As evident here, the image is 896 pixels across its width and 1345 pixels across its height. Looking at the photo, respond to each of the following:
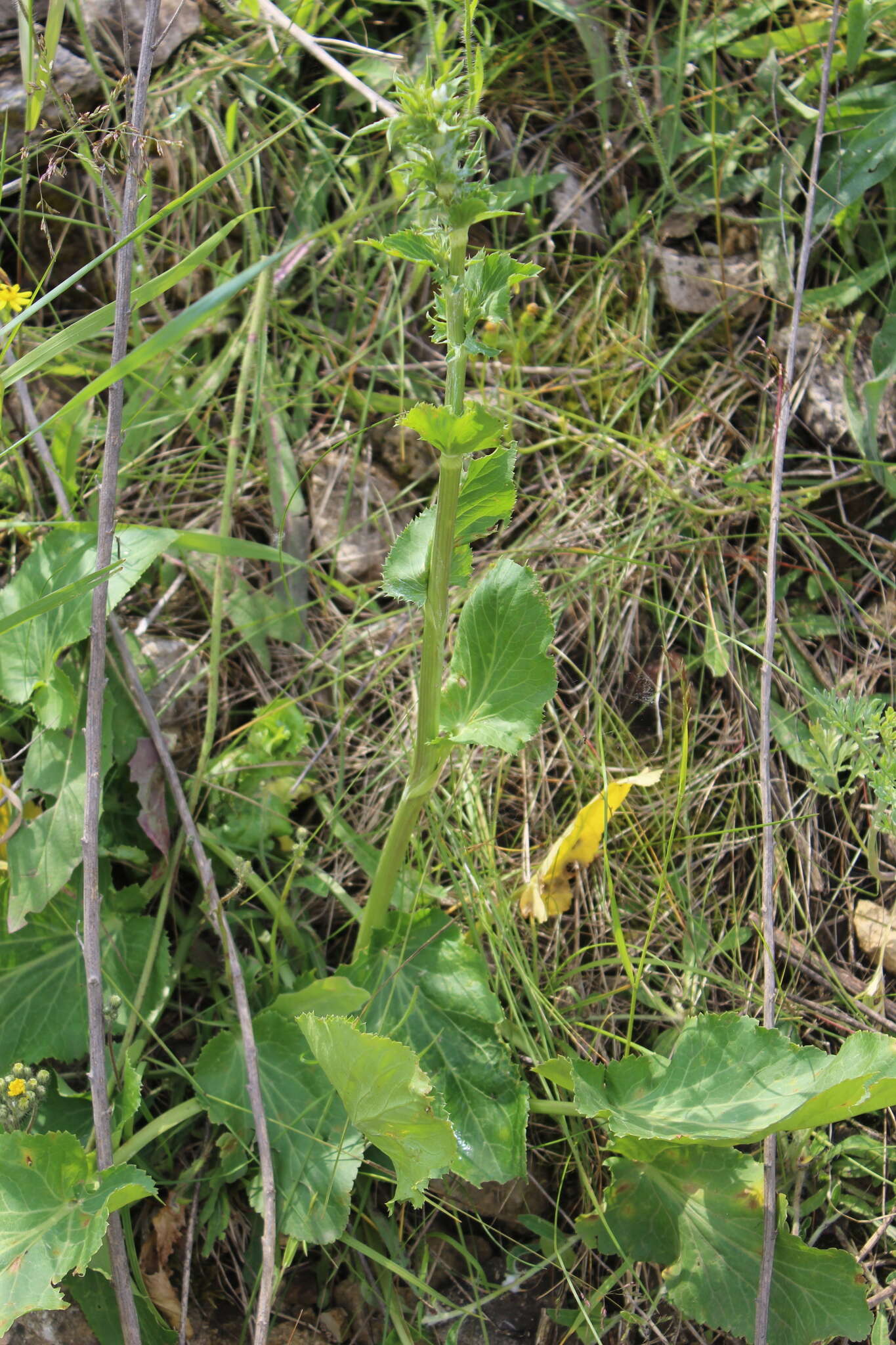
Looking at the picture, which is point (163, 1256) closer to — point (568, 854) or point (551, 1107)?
point (551, 1107)

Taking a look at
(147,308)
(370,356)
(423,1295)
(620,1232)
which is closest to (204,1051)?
A: (423,1295)

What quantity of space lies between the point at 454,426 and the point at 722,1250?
4.80ft

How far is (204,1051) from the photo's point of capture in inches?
73.6

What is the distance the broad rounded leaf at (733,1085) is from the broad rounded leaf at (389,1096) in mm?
278

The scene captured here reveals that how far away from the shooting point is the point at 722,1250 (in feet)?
5.70

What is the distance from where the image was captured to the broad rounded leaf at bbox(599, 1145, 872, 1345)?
166 cm

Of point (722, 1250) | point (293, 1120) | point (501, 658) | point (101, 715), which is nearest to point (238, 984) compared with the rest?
point (293, 1120)

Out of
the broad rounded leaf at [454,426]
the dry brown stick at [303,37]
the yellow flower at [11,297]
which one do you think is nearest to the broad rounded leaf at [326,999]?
the broad rounded leaf at [454,426]

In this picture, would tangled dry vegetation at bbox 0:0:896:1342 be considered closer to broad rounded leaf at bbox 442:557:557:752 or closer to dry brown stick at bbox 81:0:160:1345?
dry brown stick at bbox 81:0:160:1345

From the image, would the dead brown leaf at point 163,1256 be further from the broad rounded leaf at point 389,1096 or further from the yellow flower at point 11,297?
the yellow flower at point 11,297

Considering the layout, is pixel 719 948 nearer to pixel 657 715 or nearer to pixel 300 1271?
pixel 657 715

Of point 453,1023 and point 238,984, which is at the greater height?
point 238,984


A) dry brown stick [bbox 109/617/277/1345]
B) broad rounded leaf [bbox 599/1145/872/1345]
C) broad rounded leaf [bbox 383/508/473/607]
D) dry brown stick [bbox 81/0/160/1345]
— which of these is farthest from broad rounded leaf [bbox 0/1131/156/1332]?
broad rounded leaf [bbox 383/508/473/607]

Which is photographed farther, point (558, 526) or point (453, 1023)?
point (558, 526)
